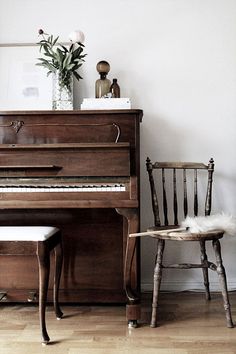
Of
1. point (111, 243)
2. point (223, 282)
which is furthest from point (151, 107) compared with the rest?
point (223, 282)

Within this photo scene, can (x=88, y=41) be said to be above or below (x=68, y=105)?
above

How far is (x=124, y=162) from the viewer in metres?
2.51

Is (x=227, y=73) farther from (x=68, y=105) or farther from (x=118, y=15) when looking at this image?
(x=68, y=105)

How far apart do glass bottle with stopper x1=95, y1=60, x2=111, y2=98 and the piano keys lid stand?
1.67 feet

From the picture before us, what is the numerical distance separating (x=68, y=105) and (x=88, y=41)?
1.91 feet

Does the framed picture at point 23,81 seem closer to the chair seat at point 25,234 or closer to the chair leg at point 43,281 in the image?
the chair seat at point 25,234

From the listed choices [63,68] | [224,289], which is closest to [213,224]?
[224,289]

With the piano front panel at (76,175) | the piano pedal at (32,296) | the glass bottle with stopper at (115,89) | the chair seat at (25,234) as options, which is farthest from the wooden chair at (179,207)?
the piano pedal at (32,296)

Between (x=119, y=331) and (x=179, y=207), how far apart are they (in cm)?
106

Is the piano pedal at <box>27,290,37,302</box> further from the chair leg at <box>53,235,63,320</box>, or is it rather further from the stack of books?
→ the stack of books

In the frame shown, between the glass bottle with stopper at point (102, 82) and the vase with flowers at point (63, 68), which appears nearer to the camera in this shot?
the vase with flowers at point (63, 68)

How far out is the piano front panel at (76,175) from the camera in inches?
99.0

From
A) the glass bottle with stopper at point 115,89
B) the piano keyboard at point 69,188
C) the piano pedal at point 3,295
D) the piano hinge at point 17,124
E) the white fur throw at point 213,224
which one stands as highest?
the glass bottle with stopper at point 115,89

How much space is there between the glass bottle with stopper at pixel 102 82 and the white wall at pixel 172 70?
195 millimetres
